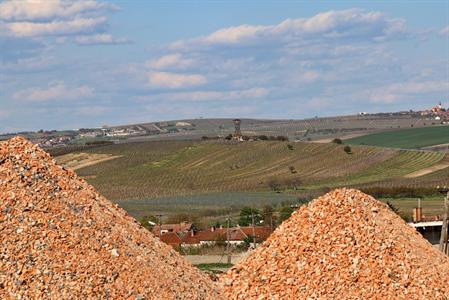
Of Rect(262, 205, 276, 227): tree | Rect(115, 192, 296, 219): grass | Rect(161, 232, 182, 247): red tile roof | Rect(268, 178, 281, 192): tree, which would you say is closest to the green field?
Rect(268, 178, 281, 192): tree

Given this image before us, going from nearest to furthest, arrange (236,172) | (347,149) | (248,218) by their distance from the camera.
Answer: (248,218)
(236,172)
(347,149)

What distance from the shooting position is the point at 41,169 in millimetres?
19656

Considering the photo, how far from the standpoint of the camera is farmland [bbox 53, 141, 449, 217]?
250 feet

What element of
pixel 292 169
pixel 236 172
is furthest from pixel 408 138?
pixel 236 172

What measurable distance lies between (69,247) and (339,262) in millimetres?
5385

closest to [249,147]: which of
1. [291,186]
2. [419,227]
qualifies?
[291,186]

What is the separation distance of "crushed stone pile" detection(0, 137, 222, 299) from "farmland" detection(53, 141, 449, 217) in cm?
4556

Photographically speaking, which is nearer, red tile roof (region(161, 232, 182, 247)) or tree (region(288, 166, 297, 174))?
red tile roof (region(161, 232, 182, 247))

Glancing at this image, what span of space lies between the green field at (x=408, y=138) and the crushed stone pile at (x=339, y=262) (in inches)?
3539

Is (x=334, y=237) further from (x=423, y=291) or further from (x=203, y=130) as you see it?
(x=203, y=130)

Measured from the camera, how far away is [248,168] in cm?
9738

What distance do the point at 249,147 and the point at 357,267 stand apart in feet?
283

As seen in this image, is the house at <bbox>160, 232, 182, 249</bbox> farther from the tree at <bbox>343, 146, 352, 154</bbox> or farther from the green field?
the green field

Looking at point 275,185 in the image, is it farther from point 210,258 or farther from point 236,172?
point 210,258
